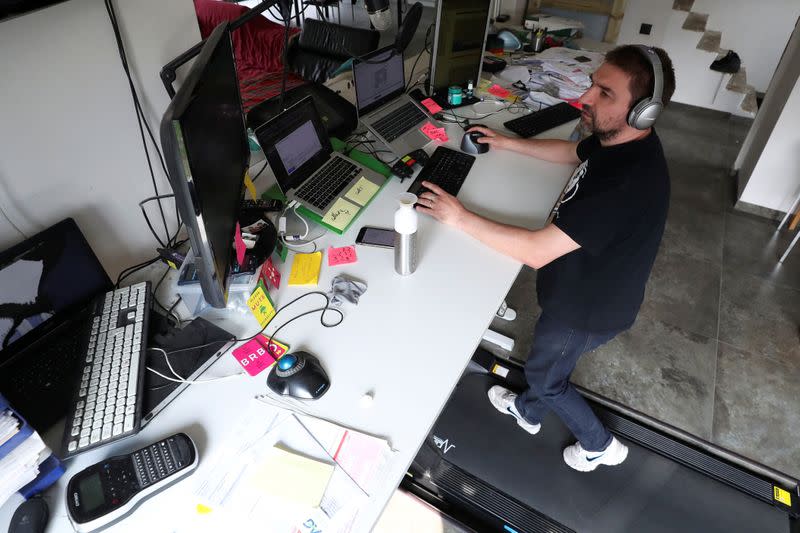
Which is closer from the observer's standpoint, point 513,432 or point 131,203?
point 131,203

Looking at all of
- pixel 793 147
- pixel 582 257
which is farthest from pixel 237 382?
pixel 793 147

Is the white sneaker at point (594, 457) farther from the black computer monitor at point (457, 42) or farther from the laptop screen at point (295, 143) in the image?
the black computer monitor at point (457, 42)

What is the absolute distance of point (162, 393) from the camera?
1.03 m

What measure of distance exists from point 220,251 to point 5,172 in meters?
0.51

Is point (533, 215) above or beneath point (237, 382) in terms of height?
above

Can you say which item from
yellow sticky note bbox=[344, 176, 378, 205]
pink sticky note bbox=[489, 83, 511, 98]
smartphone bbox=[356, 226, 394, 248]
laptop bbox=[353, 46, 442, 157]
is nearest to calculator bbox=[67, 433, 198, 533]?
smartphone bbox=[356, 226, 394, 248]

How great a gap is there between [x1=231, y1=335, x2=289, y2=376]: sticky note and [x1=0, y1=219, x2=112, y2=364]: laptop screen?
0.43 metres

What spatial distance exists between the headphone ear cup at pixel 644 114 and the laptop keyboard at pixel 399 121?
0.90 m

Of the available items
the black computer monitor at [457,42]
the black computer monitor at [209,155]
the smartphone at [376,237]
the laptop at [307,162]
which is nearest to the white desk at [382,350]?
the smartphone at [376,237]

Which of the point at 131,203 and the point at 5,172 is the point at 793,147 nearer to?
the point at 131,203

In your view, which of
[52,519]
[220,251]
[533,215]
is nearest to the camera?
[52,519]

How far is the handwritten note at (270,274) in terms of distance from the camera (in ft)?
4.09

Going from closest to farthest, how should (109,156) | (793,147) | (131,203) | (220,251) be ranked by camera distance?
(220,251), (109,156), (131,203), (793,147)

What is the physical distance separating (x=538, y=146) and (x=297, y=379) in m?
1.31
